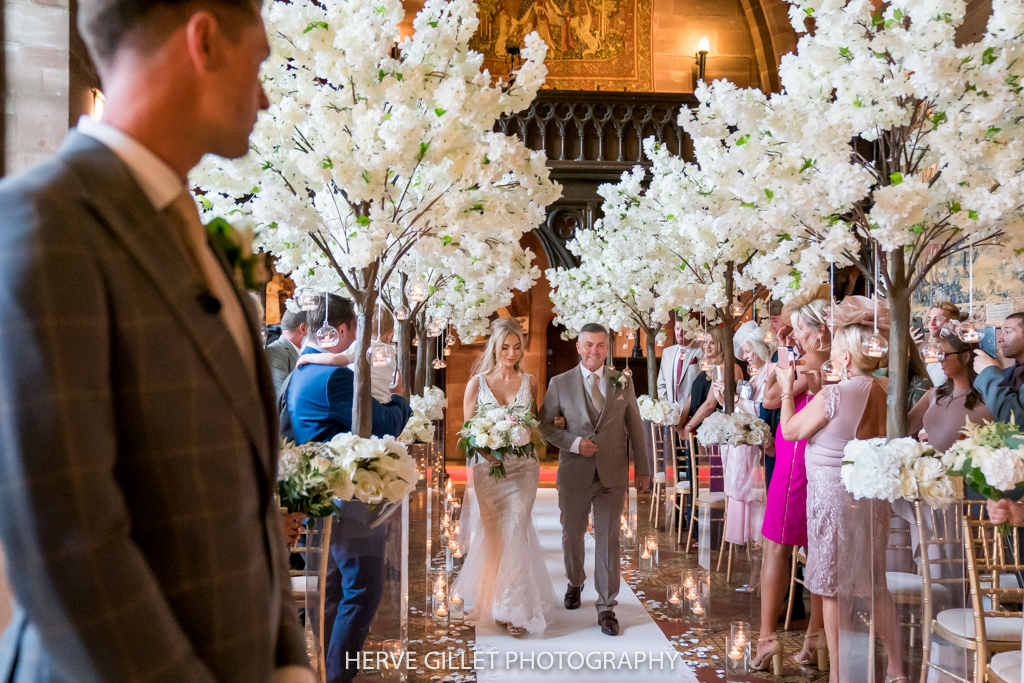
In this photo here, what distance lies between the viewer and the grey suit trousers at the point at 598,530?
5.13m

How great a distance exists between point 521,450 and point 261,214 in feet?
8.70

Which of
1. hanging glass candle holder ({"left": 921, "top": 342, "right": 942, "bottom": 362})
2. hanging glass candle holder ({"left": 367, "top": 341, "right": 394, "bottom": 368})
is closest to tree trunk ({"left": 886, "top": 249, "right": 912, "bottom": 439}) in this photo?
hanging glass candle holder ({"left": 921, "top": 342, "right": 942, "bottom": 362})

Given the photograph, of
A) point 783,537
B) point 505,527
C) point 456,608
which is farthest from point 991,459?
point 456,608

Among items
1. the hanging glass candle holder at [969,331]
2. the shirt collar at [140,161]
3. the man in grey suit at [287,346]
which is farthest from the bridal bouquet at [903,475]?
the man in grey suit at [287,346]

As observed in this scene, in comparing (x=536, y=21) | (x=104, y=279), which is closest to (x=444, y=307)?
(x=104, y=279)

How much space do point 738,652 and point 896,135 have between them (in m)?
2.98

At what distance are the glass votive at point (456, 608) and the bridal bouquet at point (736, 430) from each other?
2117mm

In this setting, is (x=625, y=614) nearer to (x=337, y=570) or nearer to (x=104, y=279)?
(x=337, y=570)

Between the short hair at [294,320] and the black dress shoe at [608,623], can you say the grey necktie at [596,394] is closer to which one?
the black dress shoe at [608,623]

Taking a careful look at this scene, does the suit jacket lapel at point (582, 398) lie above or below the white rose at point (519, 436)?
above

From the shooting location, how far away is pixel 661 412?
777 centimetres

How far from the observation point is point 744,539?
570 cm

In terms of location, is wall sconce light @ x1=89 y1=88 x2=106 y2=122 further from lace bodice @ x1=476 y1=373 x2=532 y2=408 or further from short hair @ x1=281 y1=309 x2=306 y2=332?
lace bodice @ x1=476 y1=373 x2=532 y2=408

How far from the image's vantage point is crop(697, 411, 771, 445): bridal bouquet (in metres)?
5.45
